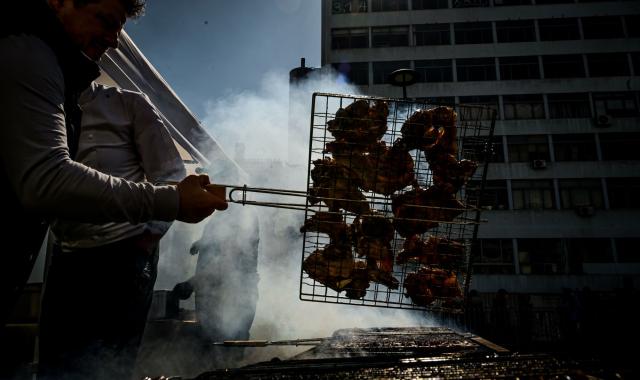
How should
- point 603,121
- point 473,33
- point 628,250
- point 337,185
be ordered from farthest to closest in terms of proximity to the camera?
point 473,33, point 603,121, point 628,250, point 337,185

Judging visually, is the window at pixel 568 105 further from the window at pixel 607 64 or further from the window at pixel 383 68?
the window at pixel 383 68

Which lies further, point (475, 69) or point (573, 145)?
point (475, 69)

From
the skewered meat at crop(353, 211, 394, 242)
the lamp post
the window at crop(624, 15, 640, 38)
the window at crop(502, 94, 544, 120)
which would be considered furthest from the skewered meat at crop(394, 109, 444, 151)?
the window at crop(624, 15, 640, 38)

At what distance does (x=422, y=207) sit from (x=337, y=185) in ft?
2.30

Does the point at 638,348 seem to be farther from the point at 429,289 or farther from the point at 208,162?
the point at 208,162

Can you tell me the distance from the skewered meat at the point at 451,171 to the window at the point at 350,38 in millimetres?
25183

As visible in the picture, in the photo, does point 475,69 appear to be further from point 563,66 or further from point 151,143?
point 151,143

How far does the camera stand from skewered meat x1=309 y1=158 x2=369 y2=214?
2.90 metres

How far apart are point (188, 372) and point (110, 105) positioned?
3.99m

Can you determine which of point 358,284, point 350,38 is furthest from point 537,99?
point 358,284

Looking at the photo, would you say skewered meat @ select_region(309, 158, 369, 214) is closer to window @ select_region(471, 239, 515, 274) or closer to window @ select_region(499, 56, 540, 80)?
window @ select_region(471, 239, 515, 274)

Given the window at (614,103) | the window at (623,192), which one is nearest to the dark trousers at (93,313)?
the window at (623,192)

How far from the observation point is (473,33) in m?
26.0

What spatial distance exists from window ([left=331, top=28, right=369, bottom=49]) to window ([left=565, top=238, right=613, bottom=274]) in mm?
18678
